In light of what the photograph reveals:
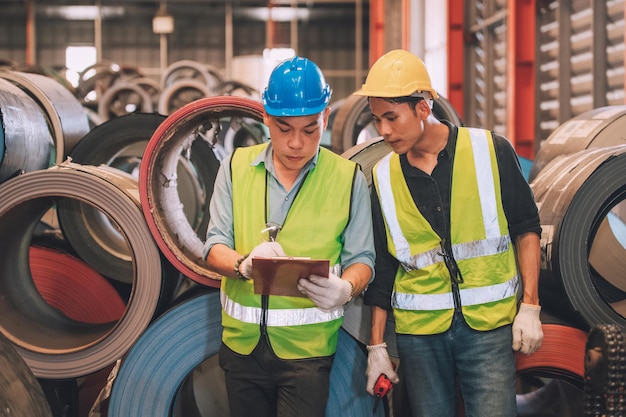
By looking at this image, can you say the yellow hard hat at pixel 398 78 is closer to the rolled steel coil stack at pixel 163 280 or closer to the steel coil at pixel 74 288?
the rolled steel coil stack at pixel 163 280

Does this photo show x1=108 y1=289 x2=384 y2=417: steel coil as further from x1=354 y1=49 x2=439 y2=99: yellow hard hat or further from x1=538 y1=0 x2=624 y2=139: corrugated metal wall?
x1=538 y1=0 x2=624 y2=139: corrugated metal wall

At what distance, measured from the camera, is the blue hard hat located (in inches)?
90.6

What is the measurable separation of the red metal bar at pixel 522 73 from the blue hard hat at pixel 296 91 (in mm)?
6061

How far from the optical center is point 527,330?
7.98 ft

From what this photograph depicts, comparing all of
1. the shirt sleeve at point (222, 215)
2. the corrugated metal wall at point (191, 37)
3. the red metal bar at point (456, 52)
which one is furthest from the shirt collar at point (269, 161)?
the corrugated metal wall at point (191, 37)

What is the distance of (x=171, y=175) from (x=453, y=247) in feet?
4.37

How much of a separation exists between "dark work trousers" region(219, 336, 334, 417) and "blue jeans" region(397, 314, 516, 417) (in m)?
0.29

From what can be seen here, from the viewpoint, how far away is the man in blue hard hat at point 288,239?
2328 mm

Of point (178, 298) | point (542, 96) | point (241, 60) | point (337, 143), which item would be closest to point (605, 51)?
point (542, 96)

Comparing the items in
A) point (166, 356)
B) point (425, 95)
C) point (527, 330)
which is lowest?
point (166, 356)

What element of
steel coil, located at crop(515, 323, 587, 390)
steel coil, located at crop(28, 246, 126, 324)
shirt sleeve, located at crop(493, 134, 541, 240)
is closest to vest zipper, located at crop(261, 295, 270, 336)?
shirt sleeve, located at crop(493, 134, 541, 240)

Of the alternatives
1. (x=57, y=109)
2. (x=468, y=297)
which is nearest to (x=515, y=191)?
(x=468, y=297)

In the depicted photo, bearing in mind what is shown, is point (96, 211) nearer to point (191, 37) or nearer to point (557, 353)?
point (557, 353)

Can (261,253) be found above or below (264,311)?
above
